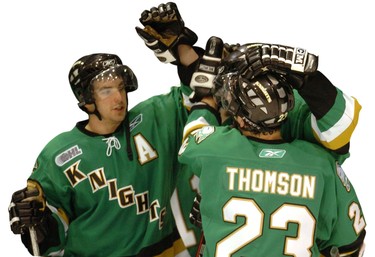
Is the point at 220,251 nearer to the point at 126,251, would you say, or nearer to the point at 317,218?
the point at 317,218

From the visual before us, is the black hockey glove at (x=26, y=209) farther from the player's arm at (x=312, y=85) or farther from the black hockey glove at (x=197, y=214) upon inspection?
the player's arm at (x=312, y=85)

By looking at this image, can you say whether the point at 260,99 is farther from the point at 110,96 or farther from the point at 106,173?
the point at 106,173

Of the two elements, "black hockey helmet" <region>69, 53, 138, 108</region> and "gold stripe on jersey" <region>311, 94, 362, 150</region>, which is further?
"black hockey helmet" <region>69, 53, 138, 108</region>

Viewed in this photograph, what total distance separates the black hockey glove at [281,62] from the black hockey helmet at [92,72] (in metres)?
0.68

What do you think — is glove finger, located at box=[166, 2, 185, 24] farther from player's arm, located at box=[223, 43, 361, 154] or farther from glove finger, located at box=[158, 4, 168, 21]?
player's arm, located at box=[223, 43, 361, 154]

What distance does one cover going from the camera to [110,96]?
3.21m

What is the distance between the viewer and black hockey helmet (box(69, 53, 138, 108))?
10.6ft

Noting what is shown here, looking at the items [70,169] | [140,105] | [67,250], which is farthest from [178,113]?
[67,250]

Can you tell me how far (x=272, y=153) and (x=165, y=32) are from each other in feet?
2.54

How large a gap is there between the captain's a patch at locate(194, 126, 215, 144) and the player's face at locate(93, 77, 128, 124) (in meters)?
A: 0.45

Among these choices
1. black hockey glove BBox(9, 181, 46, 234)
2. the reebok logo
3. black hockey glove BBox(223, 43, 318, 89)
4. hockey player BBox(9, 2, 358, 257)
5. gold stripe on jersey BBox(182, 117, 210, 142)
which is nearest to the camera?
black hockey glove BBox(223, 43, 318, 89)

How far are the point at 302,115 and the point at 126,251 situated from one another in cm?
100

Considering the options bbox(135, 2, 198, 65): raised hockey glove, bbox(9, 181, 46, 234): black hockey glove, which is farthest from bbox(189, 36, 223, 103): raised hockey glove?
bbox(9, 181, 46, 234): black hockey glove

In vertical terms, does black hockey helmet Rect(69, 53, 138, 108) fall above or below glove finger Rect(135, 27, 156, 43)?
below
